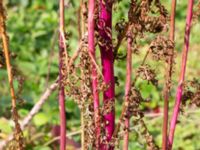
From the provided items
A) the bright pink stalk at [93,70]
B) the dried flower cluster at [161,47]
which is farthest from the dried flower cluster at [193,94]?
the bright pink stalk at [93,70]

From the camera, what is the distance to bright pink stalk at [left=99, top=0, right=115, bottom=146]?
58.1 inches

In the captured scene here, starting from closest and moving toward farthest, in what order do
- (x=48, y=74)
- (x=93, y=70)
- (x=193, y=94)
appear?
(x=93, y=70), (x=193, y=94), (x=48, y=74)

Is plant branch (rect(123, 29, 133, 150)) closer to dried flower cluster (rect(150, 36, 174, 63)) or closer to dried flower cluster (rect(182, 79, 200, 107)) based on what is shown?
dried flower cluster (rect(150, 36, 174, 63))

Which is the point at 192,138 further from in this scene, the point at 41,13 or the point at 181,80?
the point at 41,13

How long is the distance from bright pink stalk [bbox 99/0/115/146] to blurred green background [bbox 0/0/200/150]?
33 mm

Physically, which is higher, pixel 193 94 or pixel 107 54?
pixel 107 54

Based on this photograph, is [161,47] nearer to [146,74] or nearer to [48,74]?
[146,74]

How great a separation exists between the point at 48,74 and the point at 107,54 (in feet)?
4.01

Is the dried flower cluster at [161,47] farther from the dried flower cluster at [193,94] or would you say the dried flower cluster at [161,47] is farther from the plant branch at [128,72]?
→ the dried flower cluster at [193,94]

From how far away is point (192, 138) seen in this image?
3.68 meters

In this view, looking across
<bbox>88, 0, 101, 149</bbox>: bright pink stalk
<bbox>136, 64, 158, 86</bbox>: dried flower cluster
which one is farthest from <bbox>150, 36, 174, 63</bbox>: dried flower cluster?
<bbox>88, 0, 101, 149</bbox>: bright pink stalk

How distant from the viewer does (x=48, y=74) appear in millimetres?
2707

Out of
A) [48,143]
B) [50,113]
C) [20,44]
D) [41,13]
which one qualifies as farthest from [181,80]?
[41,13]

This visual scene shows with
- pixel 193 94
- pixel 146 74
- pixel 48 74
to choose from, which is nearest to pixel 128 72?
pixel 146 74
